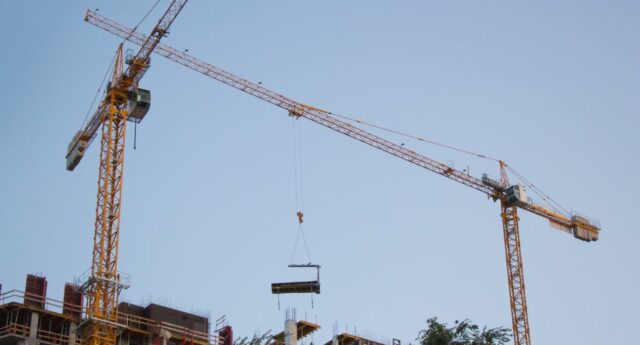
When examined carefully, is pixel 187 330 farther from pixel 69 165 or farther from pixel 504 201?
pixel 504 201

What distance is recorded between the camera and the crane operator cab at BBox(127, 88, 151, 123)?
112500mm

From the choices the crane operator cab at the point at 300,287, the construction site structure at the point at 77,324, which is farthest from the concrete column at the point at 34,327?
the crane operator cab at the point at 300,287

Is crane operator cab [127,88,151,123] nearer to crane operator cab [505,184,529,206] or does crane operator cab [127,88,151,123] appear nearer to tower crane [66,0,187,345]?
tower crane [66,0,187,345]

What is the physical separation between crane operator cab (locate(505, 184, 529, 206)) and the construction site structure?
5512 cm

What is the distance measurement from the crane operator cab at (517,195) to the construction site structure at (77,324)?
2170 inches

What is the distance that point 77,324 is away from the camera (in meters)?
96.6

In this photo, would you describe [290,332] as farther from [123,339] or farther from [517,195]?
[517,195]

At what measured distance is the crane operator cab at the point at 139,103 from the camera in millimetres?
112500

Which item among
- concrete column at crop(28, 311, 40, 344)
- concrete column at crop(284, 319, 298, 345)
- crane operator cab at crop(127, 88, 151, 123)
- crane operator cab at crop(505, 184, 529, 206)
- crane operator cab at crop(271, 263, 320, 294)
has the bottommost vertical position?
concrete column at crop(28, 311, 40, 344)

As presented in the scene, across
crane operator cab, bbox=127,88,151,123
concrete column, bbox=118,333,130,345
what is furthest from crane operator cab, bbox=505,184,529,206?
concrete column, bbox=118,333,130,345

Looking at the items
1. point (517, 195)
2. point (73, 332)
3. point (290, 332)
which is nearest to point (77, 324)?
point (73, 332)

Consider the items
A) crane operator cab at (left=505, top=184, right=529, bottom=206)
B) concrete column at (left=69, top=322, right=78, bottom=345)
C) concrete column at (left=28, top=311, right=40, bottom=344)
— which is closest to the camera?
concrete column at (left=28, top=311, right=40, bottom=344)

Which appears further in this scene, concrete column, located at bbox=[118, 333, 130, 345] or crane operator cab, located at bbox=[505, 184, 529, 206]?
crane operator cab, located at bbox=[505, 184, 529, 206]

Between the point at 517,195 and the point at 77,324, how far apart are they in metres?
67.7
